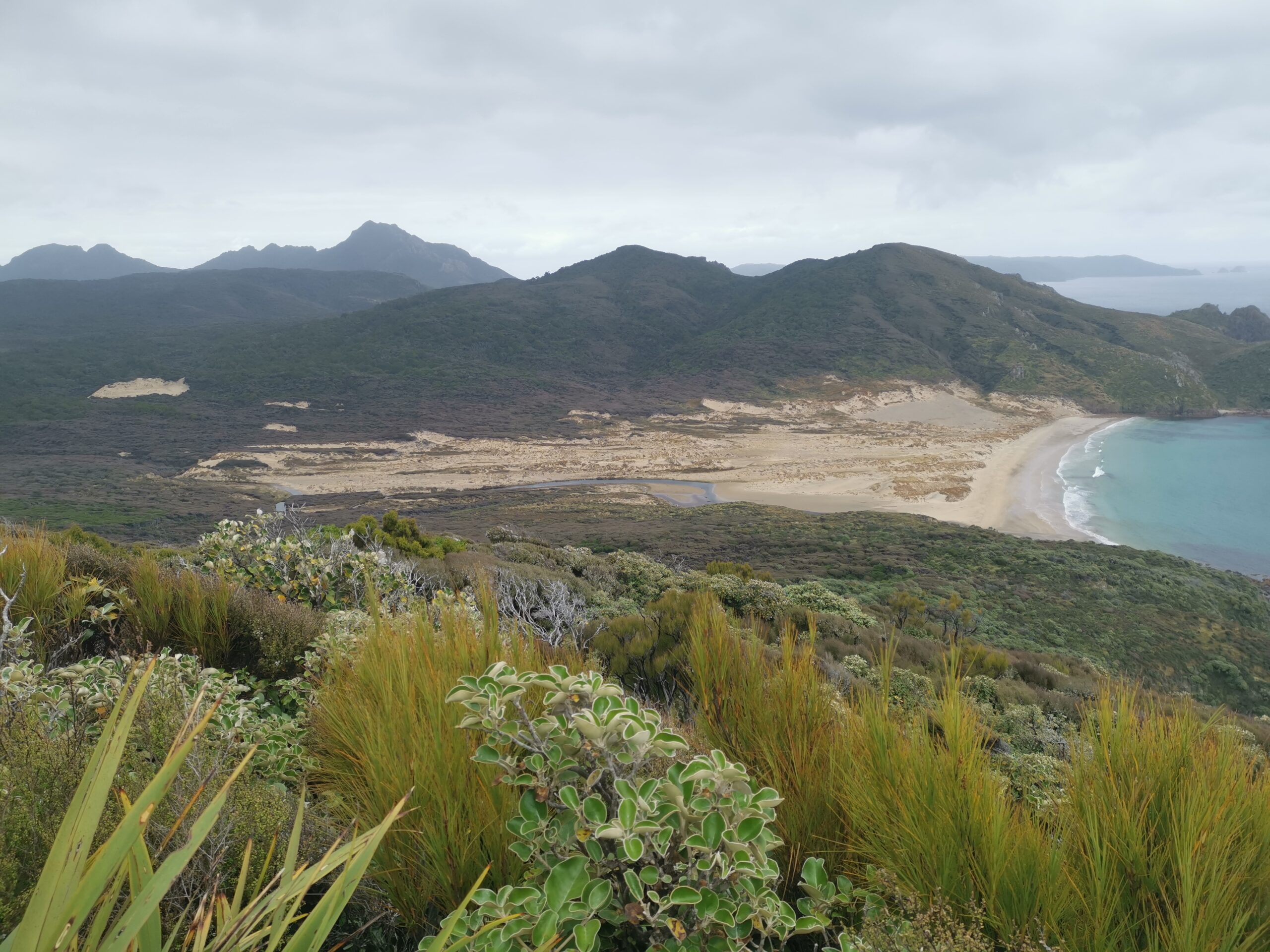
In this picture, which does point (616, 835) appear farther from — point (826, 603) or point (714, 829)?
point (826, 603)

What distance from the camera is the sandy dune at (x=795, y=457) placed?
35.6 metres

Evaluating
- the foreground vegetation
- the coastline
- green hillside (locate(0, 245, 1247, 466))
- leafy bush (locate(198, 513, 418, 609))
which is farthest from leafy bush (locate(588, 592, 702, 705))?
green hillside (locate(0, 245, 1247, 466))

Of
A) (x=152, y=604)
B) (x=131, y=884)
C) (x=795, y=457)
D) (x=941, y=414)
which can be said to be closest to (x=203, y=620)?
(x=152, y=604)

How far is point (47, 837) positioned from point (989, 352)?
79355 millimetres

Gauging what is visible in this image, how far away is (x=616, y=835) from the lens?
1.06 metres

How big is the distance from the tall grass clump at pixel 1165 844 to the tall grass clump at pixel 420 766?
48.6 inches

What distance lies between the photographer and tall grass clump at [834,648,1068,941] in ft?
4.55

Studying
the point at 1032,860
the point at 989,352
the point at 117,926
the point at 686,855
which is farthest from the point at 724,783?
the point at 989,352

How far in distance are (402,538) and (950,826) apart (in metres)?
9.56

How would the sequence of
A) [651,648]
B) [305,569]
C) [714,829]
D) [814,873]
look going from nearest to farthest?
[714,829]
[814,873]
[651,648]
[305,569]

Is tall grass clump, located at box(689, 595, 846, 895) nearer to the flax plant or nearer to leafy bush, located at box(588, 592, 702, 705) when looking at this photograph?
leafy bush, located at box(588, 592, 702, 705)

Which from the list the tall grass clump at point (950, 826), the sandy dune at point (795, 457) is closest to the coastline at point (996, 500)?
the sandy dune at point (795, 457)

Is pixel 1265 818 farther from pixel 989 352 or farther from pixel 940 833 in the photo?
pixel 989 352

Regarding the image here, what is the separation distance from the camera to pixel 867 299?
83250mm
